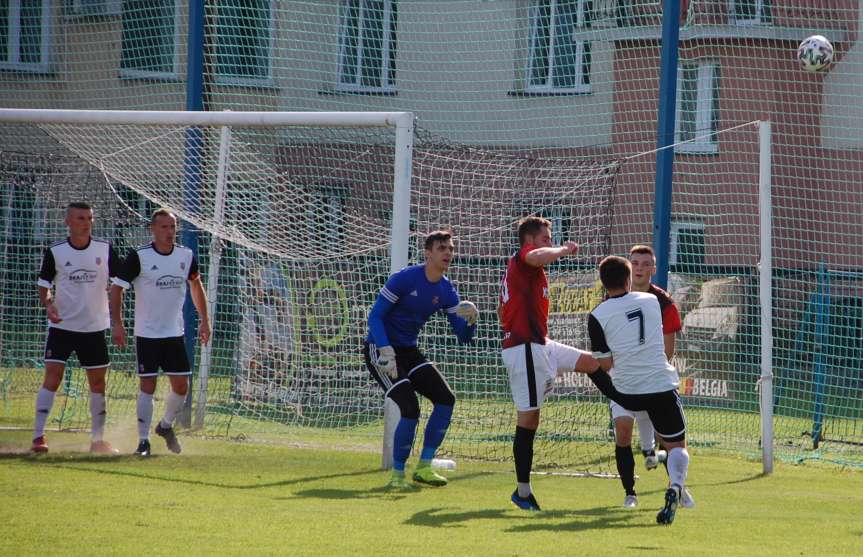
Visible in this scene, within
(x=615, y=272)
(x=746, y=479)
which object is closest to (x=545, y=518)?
(x=615, y=272)

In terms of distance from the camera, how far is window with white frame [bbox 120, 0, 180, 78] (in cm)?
1641

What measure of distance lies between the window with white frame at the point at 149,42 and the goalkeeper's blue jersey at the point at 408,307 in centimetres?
824

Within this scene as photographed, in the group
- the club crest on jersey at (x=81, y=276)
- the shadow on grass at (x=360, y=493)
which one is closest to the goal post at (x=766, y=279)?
the shadow on grass at (x=360, y=493)

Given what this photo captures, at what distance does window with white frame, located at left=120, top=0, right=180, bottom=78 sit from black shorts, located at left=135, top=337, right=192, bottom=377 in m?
6.74

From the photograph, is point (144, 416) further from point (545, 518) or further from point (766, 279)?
point (766, 279)

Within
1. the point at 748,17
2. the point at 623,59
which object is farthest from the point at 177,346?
the point at 748,17

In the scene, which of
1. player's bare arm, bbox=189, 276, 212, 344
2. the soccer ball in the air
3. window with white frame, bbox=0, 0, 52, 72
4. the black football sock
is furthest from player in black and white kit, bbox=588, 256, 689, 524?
window with white frame, bbox=0, 0, 52, 72

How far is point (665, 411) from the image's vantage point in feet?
24.0

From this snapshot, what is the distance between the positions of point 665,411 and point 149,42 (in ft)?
42.4

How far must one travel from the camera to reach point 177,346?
9891 millimetres

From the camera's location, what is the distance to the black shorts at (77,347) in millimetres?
9859

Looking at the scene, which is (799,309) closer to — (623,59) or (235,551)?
(623,59)

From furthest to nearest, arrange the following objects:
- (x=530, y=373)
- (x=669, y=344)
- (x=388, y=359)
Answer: (x=669, y=344) < (x=388, y=359) < (x=530, y=373)

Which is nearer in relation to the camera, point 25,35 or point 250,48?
point 250,48
